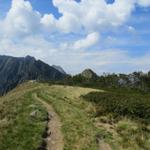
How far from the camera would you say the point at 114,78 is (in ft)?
522

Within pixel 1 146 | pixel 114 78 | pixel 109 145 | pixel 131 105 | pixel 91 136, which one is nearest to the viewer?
pixel 1 146

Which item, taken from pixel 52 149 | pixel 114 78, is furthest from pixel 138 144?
pixel 114 78

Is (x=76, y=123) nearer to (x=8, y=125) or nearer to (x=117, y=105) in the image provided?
(x=8, y=125)

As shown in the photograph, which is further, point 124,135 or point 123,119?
point 123,119

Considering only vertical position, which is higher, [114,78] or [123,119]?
[114,78]

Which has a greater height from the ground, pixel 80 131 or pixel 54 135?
pixel 80 131

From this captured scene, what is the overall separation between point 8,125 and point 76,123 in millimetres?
6089

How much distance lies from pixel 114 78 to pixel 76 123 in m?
131

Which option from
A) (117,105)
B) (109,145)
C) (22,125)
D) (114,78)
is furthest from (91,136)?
(114,78)

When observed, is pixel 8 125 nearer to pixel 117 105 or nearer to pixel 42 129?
pixel 42 129

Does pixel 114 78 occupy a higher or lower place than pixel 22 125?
higher

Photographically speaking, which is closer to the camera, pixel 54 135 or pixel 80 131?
pixel 54 135

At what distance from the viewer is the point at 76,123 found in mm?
29031

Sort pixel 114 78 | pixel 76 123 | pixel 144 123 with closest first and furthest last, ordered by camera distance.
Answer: pixel 76 123 < pixel 144 123 < pixel 114 78
